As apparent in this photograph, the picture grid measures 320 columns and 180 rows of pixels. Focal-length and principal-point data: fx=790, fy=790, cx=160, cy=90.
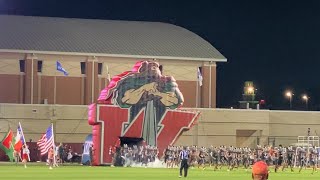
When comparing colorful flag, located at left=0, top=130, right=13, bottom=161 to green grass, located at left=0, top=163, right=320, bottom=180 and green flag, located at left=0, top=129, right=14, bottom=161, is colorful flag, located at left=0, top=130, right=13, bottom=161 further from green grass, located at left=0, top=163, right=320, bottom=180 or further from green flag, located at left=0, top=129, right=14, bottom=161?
Answer: green grass, located at left=0, top=163, right=320, bottom=180

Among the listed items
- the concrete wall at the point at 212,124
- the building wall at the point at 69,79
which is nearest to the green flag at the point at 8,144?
the concrete wall at the point at 212,124

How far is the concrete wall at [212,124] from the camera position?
72.9 metres

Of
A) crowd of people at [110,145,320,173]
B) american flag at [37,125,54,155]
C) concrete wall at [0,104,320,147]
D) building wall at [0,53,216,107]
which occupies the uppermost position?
building wall at [0,53,216,107]

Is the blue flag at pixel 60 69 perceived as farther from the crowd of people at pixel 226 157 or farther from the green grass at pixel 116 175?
the green grass at pixel 116 175

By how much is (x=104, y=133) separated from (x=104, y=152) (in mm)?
1499

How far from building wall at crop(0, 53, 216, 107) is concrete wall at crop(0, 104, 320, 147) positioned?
5415 mm

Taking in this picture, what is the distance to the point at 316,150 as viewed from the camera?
2483 inches

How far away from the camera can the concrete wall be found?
72875 mm

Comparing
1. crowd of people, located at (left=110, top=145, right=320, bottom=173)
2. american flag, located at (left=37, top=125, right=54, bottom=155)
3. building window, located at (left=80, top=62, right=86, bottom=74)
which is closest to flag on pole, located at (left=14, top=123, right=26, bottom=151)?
american flag, located at (left=37, top=125, right=54, bottom=155)

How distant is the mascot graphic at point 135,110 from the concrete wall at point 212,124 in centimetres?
1163

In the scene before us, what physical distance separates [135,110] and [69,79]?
1919 cm

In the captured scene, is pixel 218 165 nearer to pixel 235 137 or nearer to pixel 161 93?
pixel 161 93

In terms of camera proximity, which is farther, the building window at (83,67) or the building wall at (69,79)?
the building window at (83,67)

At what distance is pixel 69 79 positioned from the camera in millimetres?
80250
